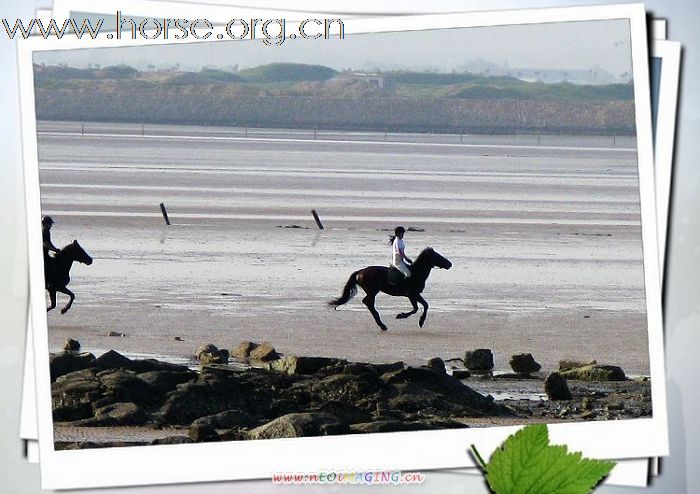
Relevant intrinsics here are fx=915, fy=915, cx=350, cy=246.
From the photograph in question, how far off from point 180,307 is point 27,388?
43cm

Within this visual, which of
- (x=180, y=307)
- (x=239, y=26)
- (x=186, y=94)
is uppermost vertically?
(x=239, y=26)

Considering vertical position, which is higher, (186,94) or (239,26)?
(239,26)

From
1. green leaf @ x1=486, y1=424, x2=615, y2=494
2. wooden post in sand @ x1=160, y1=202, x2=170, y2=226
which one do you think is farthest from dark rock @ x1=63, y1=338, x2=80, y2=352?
green leaf @ x1=486, y1=424, x2=615, y2=494

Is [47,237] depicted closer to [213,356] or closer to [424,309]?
[213,356]

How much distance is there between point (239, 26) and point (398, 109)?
1.49 ft

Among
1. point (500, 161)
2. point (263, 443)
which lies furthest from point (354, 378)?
point (500, 161)

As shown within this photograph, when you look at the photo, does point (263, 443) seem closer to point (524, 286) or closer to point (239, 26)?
point (524, 286)

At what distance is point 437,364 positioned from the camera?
7.83 feet

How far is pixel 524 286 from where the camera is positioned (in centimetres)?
244

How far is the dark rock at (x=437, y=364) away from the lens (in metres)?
2.38

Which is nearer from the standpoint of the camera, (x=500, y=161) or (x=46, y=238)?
(x=46, y=238)

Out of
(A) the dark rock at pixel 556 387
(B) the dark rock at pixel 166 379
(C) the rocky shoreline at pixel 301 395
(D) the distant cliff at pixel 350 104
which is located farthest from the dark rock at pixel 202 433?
(A) the dark rock at pixel 556 387

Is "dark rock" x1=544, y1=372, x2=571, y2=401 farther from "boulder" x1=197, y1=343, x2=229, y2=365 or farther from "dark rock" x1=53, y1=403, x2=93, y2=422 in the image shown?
"dark rock" x1=53, y1=403, x2=93, y2=422

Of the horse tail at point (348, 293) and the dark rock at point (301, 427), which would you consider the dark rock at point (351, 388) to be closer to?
the dark rock at point (301, 427)
